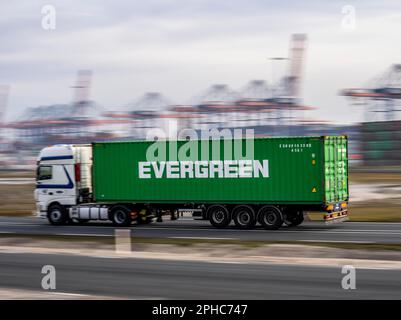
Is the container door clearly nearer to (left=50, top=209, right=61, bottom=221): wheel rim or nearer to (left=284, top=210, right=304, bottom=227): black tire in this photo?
(left=284, top=210, right=304, bottom=227): black tire

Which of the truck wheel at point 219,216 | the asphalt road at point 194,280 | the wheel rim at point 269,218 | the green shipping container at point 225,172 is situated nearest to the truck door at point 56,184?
the green shipping container at point 225,172

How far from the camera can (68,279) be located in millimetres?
16172

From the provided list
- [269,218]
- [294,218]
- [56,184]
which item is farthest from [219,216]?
[56,184]

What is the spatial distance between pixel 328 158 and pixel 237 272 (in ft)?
38.8

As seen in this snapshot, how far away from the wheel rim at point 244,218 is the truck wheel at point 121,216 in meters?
5.19

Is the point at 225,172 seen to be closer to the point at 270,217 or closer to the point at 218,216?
the point at 218,216

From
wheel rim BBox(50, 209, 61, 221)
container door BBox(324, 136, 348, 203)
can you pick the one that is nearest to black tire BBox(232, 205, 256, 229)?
container door BBox(324, 136, 348, 203)

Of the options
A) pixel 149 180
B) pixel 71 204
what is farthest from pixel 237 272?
pixel 71 204

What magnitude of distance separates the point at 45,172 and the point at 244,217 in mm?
9719

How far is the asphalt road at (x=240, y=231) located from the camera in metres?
25.0

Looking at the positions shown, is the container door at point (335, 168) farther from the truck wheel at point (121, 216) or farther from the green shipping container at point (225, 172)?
the truck wheel at point (121, 216)

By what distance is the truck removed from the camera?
27766mm

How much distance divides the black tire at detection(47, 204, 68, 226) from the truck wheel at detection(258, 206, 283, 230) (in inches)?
373
